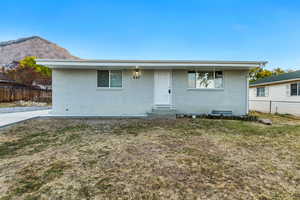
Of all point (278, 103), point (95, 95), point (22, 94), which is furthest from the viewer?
point (22, 94)

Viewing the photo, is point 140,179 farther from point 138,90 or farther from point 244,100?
point 244,100

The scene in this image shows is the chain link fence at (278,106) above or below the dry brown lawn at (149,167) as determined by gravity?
above

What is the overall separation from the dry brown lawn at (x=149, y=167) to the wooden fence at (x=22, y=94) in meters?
11.4

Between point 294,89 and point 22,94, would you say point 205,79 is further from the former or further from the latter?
point 22,94

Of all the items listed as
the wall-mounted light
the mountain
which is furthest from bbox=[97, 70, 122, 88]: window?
the mountain

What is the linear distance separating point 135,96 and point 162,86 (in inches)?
59.6

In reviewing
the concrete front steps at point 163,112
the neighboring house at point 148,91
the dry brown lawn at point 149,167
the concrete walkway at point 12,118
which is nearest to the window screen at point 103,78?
the neighboring house at point 148,91

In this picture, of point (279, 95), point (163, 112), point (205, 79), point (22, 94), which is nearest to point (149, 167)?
point (163, 112)

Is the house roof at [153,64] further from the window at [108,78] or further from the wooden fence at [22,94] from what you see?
the wooden fence at [22,94]

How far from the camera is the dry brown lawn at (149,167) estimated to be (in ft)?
5.98

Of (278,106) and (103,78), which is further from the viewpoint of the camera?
(278,106)

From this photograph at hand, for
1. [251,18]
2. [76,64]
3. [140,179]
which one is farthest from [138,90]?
[251,18]

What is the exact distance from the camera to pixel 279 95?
1055 centimetres

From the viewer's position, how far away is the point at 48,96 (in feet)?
52.8
